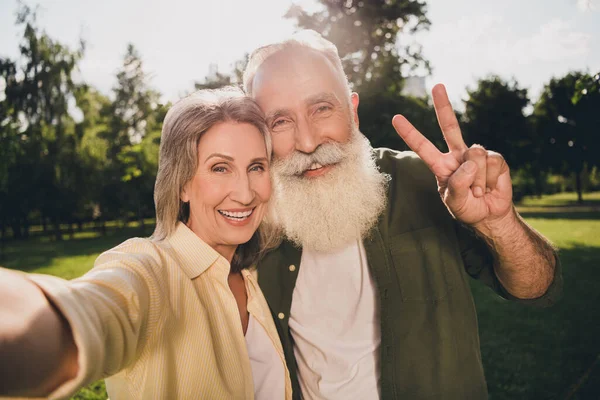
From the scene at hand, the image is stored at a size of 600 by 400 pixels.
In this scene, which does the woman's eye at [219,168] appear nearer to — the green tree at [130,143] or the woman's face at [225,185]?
the woman's face at [225,185]

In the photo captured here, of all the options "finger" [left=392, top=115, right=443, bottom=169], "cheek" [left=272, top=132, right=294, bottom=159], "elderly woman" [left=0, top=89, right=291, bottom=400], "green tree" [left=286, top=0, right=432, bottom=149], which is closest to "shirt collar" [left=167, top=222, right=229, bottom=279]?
"elderly woman" [left=0, top=89, right=291, bottom=400]

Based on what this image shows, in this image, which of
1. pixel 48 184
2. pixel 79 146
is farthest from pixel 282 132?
pixel 48 184

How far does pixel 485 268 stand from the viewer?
2158 millimetres

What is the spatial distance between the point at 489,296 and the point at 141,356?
8779mm

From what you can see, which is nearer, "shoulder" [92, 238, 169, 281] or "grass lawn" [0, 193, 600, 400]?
→ "shoulder" [92, 238, 169, 281]

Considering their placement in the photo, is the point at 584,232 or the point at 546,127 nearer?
the point at 584,232

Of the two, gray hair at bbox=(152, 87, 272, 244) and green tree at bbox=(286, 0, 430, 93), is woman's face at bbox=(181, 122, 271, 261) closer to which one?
gray hair at bbox=(152, 87, 272, 244)

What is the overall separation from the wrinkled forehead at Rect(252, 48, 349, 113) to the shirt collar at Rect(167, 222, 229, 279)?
3.17ft

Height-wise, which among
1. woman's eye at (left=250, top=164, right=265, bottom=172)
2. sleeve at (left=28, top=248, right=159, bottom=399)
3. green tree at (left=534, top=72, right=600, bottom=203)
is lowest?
sleeve at (left=28, top=248, right=159, bottom=399)

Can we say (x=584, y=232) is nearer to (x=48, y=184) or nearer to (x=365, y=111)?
(x=365, y=111)

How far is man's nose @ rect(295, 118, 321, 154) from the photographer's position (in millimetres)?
2352

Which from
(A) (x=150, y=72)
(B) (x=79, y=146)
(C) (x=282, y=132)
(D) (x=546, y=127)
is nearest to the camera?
(C) (x=282, y=132)

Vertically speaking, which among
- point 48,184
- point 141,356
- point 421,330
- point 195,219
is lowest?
point 421,330

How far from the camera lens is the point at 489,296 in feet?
27.6
